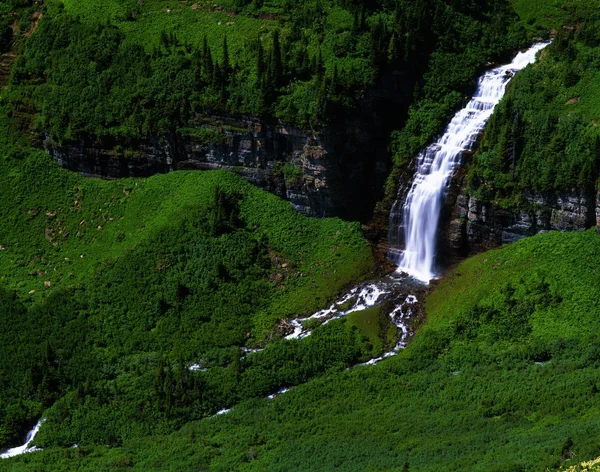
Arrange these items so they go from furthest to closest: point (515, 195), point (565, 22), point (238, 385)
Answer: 1. point (565, 22)
2. point (515, 195)
3. point (238, 385)

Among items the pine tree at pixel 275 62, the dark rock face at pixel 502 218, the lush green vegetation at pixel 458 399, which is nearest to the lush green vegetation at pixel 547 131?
the dark rock face at pixel 502 218

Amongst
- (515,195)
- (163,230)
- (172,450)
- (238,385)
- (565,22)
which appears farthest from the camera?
(565,22)

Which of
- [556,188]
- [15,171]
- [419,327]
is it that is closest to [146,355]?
[419,327]

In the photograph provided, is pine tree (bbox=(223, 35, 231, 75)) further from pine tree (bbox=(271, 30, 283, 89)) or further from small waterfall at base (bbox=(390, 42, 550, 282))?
small waterfall at base (bbox=(390, 42, 550, 282))

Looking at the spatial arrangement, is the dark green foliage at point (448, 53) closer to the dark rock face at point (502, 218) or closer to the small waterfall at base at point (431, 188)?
the small waterfall at base at point (431, 188)

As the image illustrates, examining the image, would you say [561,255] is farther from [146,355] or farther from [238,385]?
[146,355]

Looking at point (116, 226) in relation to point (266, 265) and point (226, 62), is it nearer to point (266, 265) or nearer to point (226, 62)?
point (266, 265)

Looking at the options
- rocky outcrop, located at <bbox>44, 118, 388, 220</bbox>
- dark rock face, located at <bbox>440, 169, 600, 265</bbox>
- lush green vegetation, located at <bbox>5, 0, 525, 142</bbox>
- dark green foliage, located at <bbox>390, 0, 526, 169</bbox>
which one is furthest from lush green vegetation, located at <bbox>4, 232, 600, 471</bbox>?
lush green vegetation, located at <bbox>5, 0, 525, 142</bbox>
